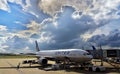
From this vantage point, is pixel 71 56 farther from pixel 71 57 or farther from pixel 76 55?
pixel 76 55

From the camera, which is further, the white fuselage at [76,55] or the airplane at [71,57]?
the airplane at [71,57]

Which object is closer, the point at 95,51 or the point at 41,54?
the point at 41,54

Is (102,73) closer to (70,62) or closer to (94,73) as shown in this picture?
(94,73)

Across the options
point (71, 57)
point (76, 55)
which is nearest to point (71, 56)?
point (71, 57)

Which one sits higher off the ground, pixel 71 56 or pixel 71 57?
pixel 71 56

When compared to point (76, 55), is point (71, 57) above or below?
below

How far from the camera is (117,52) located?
77.4m

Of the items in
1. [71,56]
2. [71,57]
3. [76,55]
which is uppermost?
[76,55]

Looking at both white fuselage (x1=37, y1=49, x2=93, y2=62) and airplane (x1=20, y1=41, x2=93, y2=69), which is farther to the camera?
airplane (x1=20, y1=41, x2=93, y2=69)

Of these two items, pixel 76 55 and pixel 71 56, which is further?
pixel 71 56

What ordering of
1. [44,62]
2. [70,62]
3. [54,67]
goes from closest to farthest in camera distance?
[54,67] → [70,62] → [44,62]

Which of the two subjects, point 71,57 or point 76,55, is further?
point 71,57

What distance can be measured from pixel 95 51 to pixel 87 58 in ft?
108

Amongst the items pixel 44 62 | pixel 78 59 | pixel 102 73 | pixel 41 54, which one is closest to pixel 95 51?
pixel 41 54
